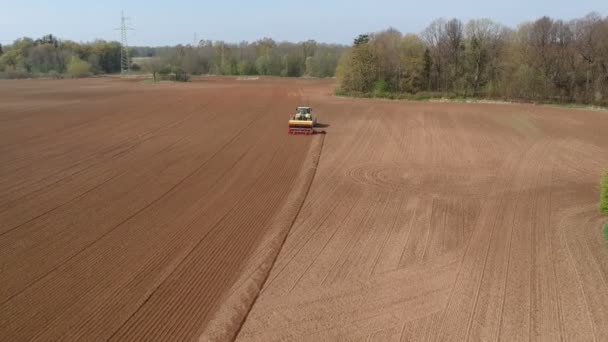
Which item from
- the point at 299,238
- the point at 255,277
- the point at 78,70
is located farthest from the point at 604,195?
the point at 78,70

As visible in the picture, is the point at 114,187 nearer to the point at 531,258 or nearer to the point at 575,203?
the point at 531,258

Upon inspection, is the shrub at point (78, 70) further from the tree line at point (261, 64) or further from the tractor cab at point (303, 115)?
the tractor cab at point (303, 115)

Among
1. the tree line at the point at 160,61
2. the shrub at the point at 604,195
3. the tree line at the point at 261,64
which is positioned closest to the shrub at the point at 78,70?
the tree line at the point at 160,61

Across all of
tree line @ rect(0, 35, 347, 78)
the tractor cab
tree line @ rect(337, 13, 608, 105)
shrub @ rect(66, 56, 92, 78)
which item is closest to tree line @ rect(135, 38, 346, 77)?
tree line @ rect(0, 35, 347, 78)

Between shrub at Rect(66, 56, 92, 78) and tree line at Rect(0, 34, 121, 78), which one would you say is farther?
tree line at Rect(0, 34, 121, 78)

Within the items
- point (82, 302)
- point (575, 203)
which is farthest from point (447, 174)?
point (82, 302)

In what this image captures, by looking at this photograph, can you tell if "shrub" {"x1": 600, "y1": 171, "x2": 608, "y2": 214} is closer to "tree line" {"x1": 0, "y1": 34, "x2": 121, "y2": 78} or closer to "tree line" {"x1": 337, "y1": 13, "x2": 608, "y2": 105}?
"tree line" {"x1": 337, "y1": 13, "x2": 608, "y2": 105}
